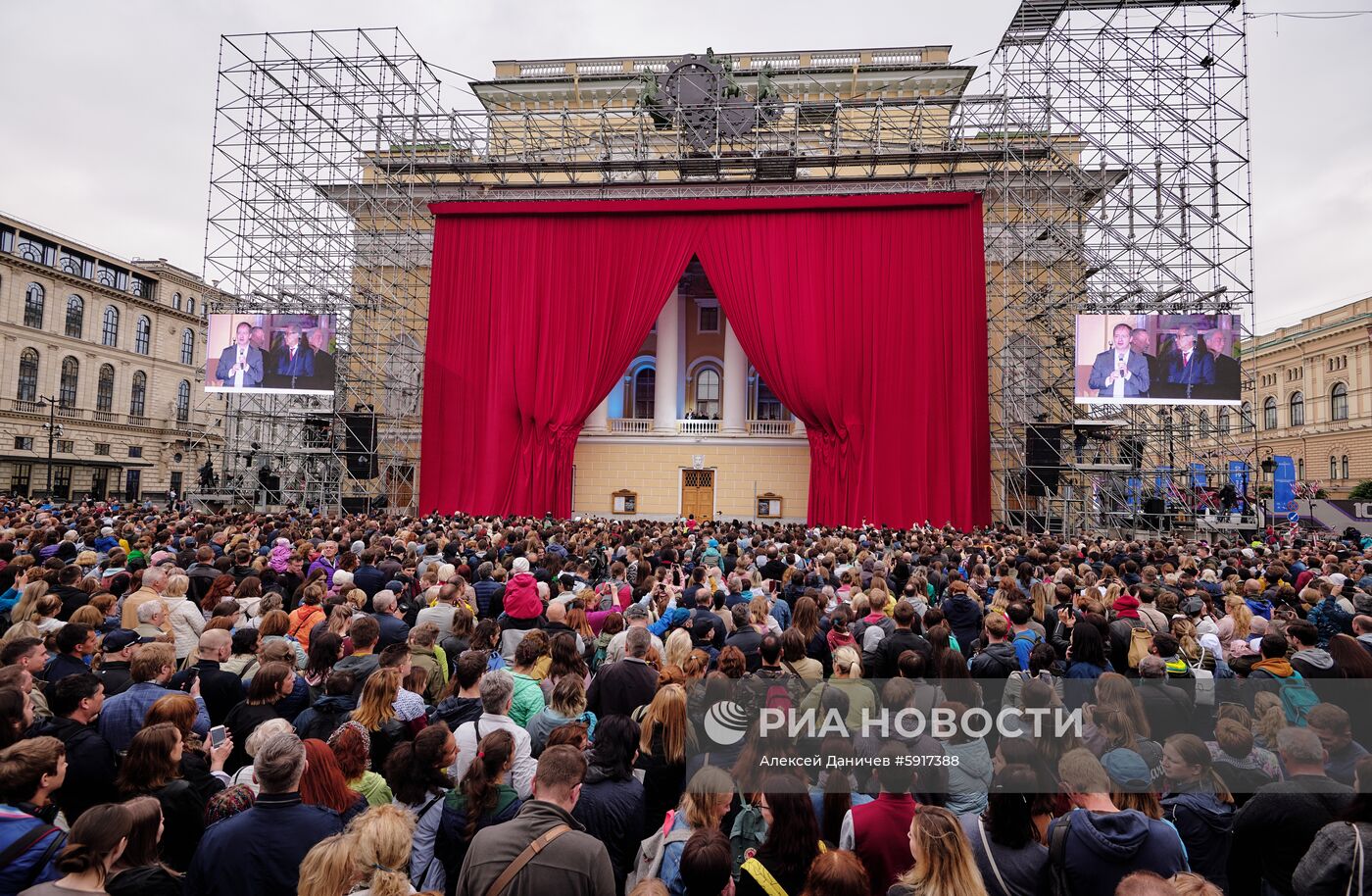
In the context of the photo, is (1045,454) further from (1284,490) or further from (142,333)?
(142,333)

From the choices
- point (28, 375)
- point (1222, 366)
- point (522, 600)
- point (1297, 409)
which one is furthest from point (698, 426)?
point (1297, 409)

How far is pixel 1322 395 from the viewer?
143ft

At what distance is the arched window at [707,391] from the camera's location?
3206 cm

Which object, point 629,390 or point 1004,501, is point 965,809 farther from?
point 629,390

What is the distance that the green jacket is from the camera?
429cm

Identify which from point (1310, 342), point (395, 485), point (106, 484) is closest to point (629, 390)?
point (395, 485)

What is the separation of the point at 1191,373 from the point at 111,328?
54.9 meters

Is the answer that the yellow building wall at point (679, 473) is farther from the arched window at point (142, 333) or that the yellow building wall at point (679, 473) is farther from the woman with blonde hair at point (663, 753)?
the arched window at point (142, 333)

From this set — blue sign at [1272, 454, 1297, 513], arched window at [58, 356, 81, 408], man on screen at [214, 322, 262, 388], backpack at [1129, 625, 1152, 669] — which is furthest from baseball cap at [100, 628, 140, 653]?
arched window at [58, 356, 81, 408]

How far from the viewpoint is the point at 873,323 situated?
2331 centimetres

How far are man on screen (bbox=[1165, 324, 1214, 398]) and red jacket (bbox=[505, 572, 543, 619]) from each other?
17.5 metres

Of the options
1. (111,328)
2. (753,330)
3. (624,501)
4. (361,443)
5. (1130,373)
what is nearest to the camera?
(1130,373)

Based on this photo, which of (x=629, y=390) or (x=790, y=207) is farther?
(x=629, y=390)

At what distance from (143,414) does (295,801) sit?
180 feet
